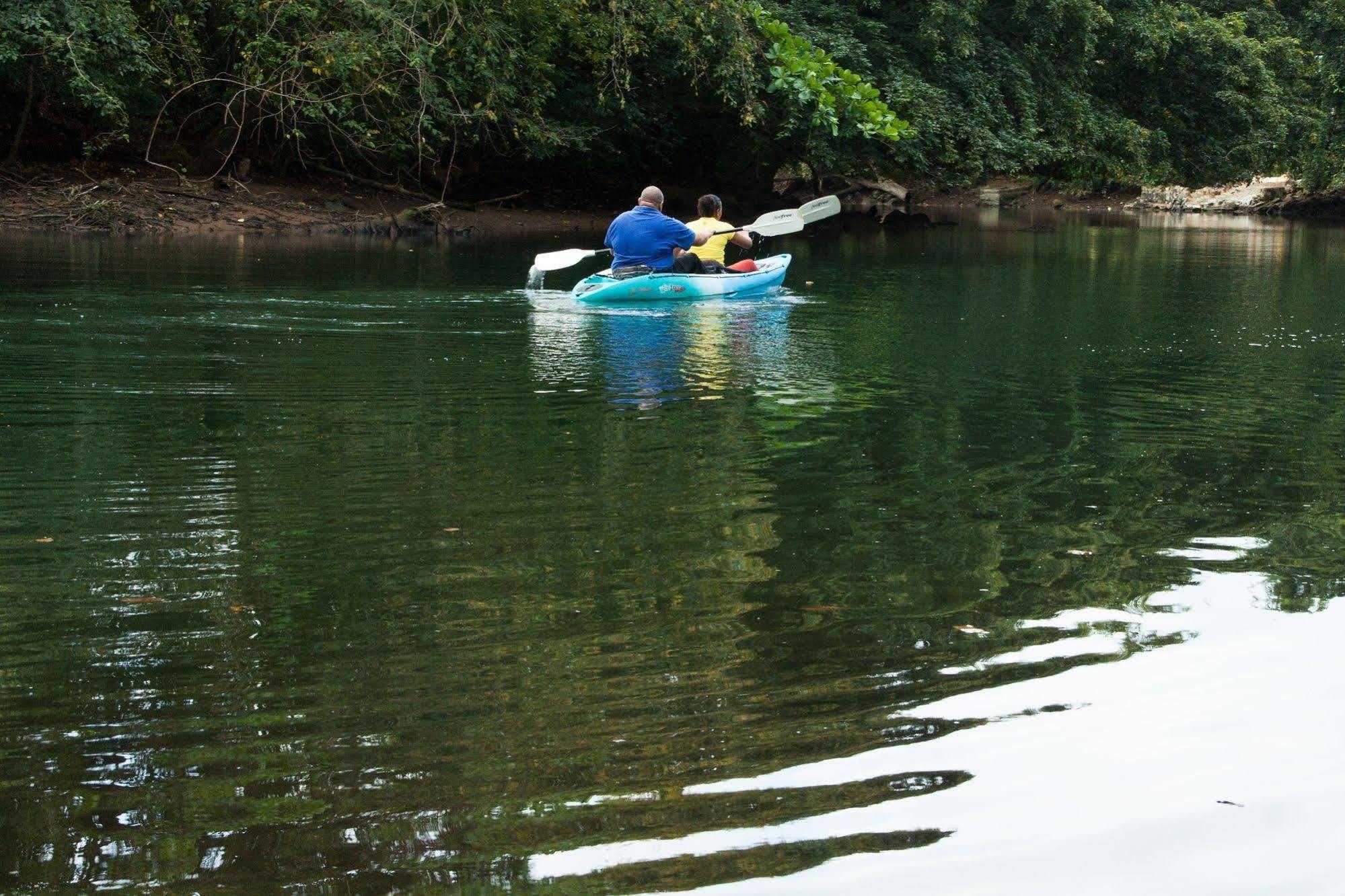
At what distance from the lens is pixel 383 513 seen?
19.8 feet

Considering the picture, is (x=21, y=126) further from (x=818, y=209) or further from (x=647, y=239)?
(x=818, y=209)

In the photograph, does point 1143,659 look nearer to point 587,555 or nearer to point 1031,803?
point 1031,803

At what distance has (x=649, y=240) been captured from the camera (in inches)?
620

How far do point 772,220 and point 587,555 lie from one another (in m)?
12.9

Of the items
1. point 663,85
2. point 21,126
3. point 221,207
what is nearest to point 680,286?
point 221,207

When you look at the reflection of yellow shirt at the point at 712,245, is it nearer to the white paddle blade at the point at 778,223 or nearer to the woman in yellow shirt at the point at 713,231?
the woman in yellow shirt at the point at 713,231

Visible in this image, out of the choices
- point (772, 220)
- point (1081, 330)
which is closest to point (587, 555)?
point (1081, 330)

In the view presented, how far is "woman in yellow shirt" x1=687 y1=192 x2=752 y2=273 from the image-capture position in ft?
56.1

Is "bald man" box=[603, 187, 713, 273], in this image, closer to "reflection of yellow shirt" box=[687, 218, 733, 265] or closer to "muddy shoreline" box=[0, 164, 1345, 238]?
"reflection of yellow shirt" box=[687, 218, 733, 265]

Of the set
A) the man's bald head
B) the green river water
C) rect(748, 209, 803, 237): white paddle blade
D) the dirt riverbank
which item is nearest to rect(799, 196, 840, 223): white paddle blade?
rect(748, 209, 803, 237): white paddle blade

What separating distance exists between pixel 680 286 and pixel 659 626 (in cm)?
1118

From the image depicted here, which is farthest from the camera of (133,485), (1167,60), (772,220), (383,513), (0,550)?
(1167,60)

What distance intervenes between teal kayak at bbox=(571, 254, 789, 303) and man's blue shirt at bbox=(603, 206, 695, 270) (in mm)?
361

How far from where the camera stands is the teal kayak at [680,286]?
49.2ft
